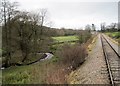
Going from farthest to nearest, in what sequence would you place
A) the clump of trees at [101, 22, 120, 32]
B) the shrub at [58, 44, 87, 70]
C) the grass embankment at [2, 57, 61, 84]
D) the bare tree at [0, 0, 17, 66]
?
the clump of trees at [101, 22, 120, 32] → the bare tree at [0, 0, 17, 66] → the shrub at [58, 44, 87, 70] → the grass embankment at [2, 57, 61, 84]

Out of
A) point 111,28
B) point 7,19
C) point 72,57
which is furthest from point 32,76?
point 111,28

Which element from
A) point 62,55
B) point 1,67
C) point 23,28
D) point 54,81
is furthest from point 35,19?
point 54,81

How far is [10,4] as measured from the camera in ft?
122

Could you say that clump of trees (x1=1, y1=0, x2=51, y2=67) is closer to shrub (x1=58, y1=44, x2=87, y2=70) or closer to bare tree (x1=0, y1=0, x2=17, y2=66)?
bare tree (x1=0, y1=0, x2=17, y2=66)

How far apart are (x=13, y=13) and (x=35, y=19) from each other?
829 centimetres

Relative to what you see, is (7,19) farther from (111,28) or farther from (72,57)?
(111,28)

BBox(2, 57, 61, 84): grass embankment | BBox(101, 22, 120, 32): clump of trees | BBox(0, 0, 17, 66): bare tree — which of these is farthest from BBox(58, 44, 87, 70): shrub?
BBox(101, 22, 120, 32): clump of trees

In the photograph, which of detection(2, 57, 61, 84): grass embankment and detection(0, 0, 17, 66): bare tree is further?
detection(0, 0, 17, 66): bare tree

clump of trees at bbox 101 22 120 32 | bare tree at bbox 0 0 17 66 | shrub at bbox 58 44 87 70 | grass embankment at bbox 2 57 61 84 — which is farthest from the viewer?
clump of trees at bbox 101 22 120 32

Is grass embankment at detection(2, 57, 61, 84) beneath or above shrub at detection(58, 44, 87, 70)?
beneath

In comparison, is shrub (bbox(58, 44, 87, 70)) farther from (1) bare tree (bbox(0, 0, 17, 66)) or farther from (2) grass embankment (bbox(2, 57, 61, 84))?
(1) bare tree (bbox(0, 0, 17, 66))

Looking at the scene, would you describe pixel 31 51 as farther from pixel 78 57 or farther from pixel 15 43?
pixel 78 57

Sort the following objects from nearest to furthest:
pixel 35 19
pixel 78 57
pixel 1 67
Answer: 1. pixel 78 57
2. pixel 1 67
3. pixel 35 19

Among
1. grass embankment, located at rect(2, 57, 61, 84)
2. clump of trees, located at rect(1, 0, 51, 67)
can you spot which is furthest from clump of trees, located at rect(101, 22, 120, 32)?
grass embankment, located at rect(2, 57, 61, 84)
